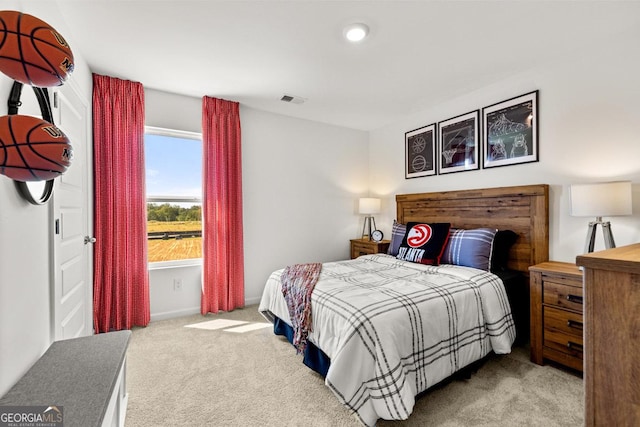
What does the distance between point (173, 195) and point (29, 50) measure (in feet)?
8.31

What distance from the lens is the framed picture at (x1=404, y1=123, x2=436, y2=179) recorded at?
140 inches

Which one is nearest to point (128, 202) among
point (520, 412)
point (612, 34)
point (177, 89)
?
point (177, 89)

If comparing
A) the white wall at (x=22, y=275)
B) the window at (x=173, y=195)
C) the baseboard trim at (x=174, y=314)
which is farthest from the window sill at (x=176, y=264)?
the white wall at (x=22, y=275)

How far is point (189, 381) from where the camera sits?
198 centimetres

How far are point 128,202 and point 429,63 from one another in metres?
3.16

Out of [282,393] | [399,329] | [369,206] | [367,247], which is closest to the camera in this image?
[399,329]

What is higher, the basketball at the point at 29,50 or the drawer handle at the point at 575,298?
the basketball at the point at 29,50

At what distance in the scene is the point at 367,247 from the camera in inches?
156

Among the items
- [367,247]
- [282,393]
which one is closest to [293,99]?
[367,247]

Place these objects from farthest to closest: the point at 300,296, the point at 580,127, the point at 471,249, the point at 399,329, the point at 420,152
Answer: the point at 420,152, the point at 471,249, the point at 580,127, the point at 300,296, the point at 399,329

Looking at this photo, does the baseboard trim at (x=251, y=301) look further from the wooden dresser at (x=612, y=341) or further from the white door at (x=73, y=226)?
the wooden dresser at (x=612, y=341)

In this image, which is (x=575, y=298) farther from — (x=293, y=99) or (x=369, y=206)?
(x=293, y=99)

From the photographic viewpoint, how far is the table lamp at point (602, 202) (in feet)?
6.31

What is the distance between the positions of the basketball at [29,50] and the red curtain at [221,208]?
2.33 m
